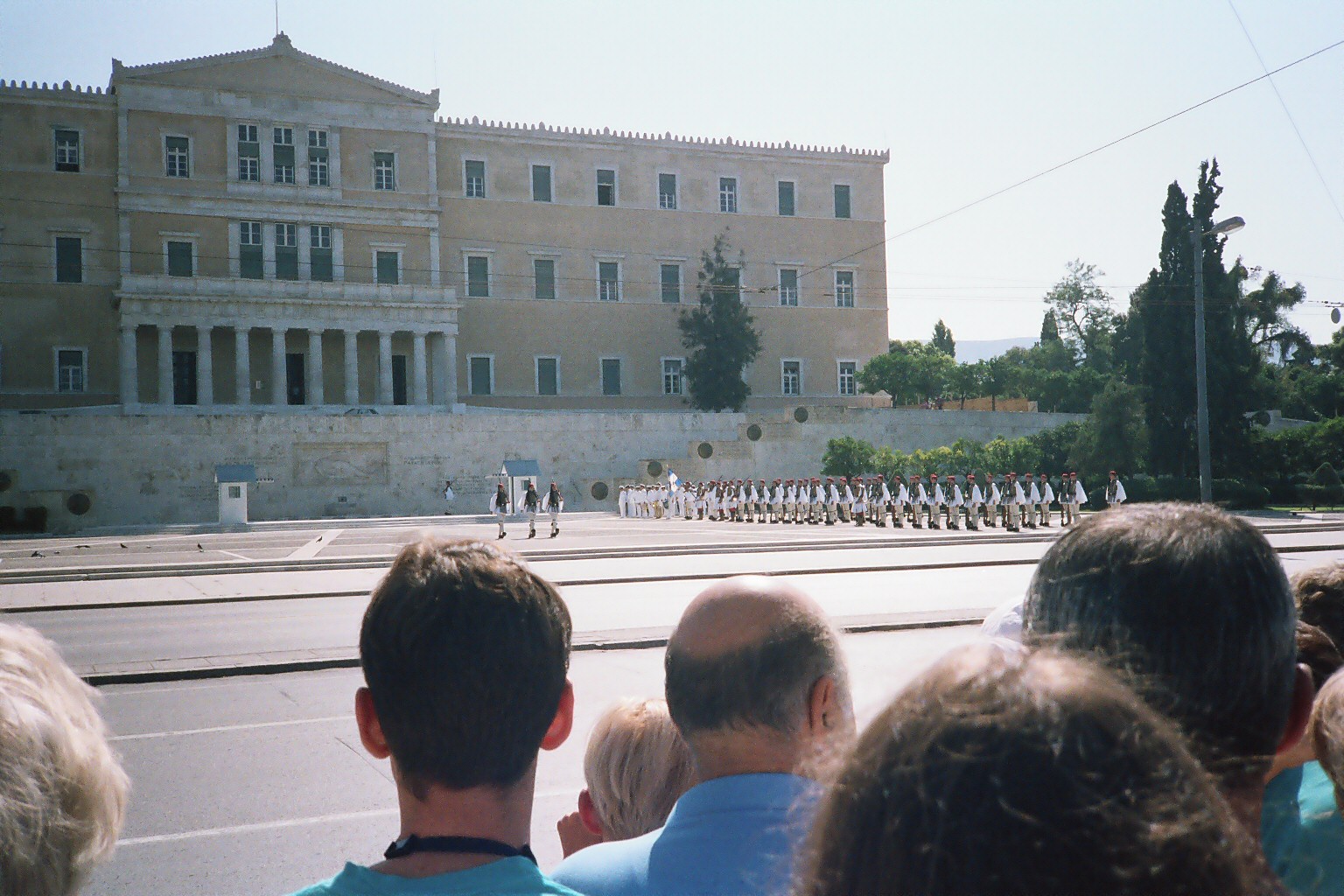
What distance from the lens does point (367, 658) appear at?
224cm

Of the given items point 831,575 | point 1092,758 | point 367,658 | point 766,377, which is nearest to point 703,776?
point 367,658

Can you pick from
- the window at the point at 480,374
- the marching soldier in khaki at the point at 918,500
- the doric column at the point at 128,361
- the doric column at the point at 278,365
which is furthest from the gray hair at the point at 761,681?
the window at the point at 480,374

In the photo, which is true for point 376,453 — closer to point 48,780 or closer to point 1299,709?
point 48,780

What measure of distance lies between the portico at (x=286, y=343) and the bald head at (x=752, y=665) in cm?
5420

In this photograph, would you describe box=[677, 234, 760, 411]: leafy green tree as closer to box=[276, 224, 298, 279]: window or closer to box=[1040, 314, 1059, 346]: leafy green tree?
box=[276, 224, 298, 279]: window

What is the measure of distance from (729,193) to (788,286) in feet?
21.0

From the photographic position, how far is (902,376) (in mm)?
65625

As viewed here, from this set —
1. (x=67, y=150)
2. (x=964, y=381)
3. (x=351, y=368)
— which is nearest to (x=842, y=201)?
(x=964, y=381)

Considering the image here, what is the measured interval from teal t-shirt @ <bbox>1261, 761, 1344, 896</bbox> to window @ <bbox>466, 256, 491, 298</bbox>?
60943mm

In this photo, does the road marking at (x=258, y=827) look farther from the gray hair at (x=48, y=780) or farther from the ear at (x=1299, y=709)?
the ear at (x=1299, y=709)

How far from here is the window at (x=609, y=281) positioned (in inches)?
2537

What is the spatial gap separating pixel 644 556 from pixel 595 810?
21986 millimetres

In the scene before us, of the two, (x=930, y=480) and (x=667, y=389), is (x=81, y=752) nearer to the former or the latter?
(x=930, y=480)

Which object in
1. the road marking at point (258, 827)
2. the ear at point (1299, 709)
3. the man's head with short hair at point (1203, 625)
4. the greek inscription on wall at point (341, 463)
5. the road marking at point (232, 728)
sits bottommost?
the road marking at point (232, 728)
